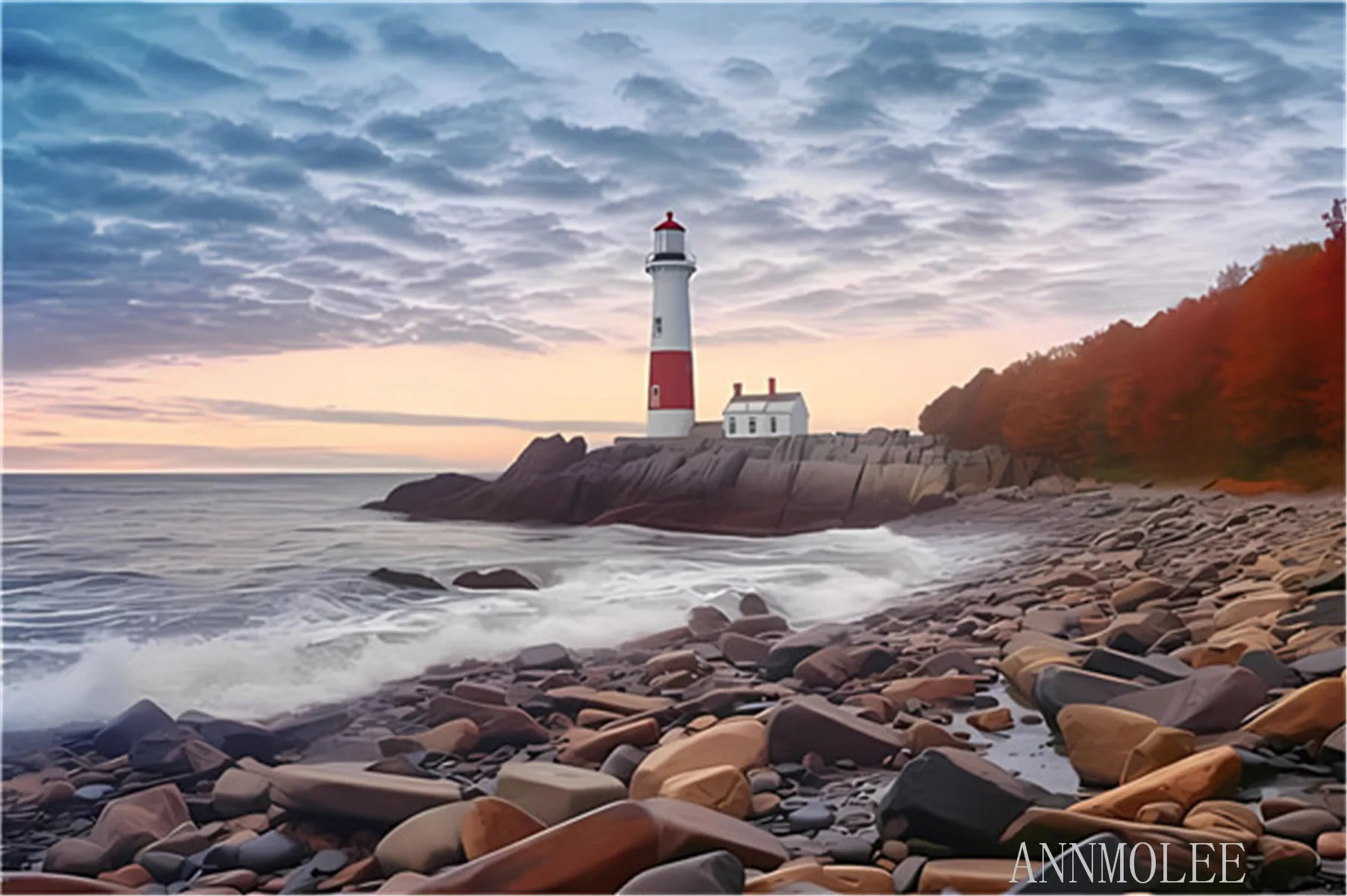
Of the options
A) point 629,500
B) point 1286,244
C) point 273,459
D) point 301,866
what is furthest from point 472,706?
point 1286,244

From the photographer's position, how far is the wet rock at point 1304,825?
179 centimetres

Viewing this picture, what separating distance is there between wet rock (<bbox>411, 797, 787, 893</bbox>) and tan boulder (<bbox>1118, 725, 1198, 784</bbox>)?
0.72 meters

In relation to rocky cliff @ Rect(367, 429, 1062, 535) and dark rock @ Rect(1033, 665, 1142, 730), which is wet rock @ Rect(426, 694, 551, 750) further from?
dark rock @ Rect(1033, 665, 1142, 730)

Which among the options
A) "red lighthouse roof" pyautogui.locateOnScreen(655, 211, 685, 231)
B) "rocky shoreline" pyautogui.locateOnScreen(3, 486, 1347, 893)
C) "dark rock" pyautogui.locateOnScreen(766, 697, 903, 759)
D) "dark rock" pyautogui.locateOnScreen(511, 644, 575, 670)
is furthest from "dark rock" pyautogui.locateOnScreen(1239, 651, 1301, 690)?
"red lighthouse roof" pyautogui.locateOnScreen(655, 211, 685, 231)

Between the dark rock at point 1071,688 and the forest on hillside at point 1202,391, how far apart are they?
654mm

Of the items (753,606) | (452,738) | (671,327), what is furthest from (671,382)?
(452,738)

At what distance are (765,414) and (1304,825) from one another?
4.71 ft

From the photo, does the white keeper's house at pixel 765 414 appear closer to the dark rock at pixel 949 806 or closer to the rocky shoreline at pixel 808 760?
the rocky shoreline at pixel 808 760

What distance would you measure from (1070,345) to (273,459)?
206cm

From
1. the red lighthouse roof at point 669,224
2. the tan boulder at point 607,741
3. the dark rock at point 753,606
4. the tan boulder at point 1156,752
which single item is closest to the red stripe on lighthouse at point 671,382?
the red lighthouse roof at point 669,224

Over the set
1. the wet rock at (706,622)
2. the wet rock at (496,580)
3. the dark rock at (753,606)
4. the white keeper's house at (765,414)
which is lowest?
the wet rock at (706,622)

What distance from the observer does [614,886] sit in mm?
1800

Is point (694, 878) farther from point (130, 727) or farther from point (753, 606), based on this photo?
point (130, 727)

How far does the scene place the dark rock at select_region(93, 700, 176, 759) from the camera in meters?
2.09
